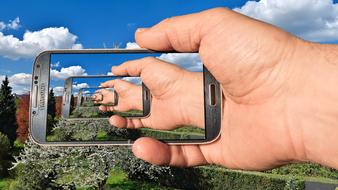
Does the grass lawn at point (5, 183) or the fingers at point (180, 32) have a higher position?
the fingers at point (180, 32)

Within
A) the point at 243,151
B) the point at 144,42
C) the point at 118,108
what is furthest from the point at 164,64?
the point at 118,108

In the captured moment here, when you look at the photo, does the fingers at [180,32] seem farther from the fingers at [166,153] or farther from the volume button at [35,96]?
the volume button at [35,96]

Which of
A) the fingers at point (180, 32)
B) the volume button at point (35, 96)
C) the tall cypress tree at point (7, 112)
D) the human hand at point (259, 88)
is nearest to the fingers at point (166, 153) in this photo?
the human hand at point (259, 88)

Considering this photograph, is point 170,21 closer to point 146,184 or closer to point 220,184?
point 220,184

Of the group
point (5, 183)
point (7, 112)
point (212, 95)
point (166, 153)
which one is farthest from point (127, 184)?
point (212, 95)

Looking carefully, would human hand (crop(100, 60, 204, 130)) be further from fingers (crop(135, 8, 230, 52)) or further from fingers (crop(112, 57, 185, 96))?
fingers (crop(135, 8, 230, 52))

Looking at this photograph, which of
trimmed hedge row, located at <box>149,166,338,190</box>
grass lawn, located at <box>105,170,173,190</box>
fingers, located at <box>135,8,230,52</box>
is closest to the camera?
fingers, located at <box>135,8,230,52</box>

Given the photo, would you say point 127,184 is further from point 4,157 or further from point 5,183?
point 4,157

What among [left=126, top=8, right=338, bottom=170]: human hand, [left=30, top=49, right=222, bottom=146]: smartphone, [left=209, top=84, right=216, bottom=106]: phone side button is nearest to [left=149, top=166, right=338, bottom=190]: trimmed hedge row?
[left=30, top=49, right=222, bottom=146]: smartphone
